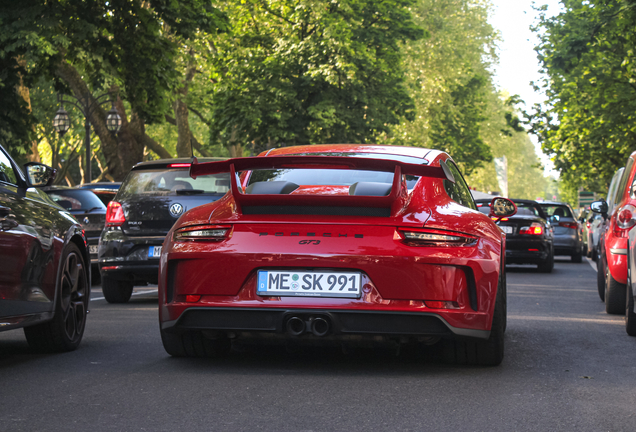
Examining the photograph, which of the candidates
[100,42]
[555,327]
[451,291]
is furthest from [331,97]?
[451,291]

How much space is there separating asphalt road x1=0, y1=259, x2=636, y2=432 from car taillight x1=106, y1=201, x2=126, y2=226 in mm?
3359

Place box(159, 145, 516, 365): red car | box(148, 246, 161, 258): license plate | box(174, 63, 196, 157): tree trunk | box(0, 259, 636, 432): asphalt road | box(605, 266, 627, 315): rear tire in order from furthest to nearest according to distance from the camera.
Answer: box(174, 63, 196, 157): tree trunk
box(148, 246, 161, 258): license plate
box(605, 266, 627, 315): rear tire
box(159, 145, 516, 365): red car
box(0, 259, 636, 432): asphalt road

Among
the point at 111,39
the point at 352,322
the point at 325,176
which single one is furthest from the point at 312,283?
the point at 111,39

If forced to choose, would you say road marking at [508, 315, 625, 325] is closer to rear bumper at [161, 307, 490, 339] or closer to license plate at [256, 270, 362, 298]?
rear bumper at [161, 307, 490, 339]

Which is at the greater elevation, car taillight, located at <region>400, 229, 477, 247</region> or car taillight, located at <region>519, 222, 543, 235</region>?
car taillight, located at <region>400, 229, 477, 247</region>

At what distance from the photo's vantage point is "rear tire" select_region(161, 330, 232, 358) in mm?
6055

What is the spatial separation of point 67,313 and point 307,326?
2.21 metres

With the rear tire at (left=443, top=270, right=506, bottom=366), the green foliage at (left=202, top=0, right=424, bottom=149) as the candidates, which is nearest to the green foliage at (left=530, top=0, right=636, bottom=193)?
the green foliage at (left=202, top=0, right=424, bottom=149)

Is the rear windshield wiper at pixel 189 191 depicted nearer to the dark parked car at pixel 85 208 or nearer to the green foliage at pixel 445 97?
the dark parked car at pixel 85 208

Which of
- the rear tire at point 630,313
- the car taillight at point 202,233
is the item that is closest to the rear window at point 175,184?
the rear tire at point 630,313

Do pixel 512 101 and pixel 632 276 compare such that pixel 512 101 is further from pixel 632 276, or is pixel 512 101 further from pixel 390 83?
pixel 632 276

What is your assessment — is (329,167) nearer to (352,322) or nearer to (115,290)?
(352,322)

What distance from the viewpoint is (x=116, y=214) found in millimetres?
10836

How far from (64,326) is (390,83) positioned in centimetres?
2908
